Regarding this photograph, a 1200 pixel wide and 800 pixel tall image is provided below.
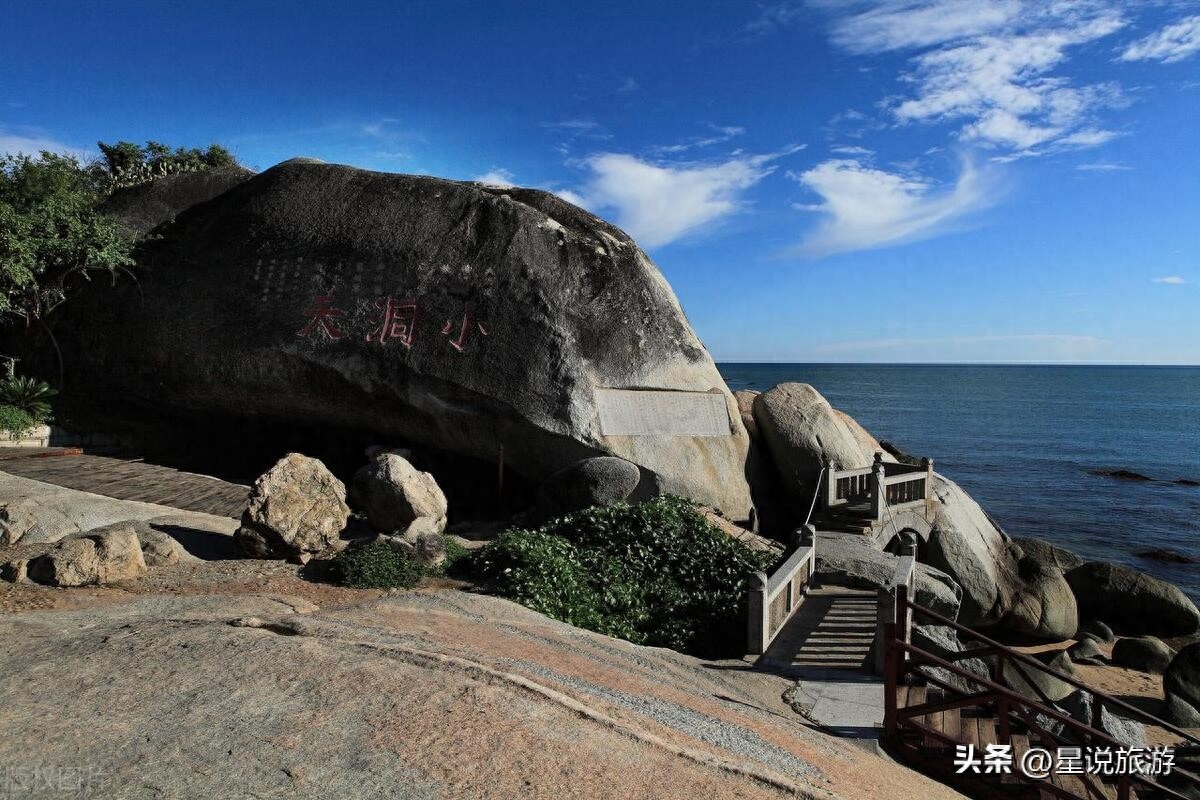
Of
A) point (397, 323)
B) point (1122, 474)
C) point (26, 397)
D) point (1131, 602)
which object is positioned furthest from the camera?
point (1122, 474)

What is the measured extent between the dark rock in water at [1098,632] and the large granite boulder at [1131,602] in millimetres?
746

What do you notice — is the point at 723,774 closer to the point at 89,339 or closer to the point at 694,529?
the point at 694,529

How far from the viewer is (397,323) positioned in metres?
16.9

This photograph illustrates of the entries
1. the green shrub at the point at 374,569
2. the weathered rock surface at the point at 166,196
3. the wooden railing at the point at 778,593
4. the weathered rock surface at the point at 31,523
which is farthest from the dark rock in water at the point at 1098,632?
the weathered rock surface at the point at 166,196

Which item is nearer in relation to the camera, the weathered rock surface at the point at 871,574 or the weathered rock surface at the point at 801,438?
the weathered rock surface at the point at 871,574

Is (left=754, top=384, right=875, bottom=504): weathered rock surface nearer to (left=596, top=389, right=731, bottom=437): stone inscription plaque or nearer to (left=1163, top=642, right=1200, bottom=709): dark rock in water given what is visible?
(left=596, top=389, right=731, bottom=437): stone inscription plaque

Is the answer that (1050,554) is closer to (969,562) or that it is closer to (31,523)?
(969,562)

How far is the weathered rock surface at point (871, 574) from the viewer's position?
516 inches

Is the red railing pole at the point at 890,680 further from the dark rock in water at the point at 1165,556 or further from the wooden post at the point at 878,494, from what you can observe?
the dark rock in water at the point at 1165,556

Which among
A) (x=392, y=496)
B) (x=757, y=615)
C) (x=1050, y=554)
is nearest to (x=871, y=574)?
(x=757, y=615)

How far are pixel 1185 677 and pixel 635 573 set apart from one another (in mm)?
11768

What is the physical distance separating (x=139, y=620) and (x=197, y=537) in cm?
520

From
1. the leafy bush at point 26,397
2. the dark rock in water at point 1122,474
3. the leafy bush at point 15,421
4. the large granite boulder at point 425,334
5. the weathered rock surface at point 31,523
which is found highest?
the large granite boulder at point 425,334

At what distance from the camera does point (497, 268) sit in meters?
16.9
